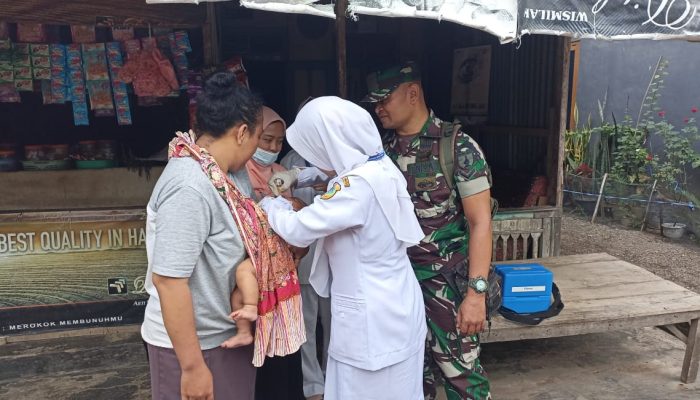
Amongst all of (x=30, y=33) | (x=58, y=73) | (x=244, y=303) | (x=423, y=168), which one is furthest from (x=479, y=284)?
(x=30, y=33)

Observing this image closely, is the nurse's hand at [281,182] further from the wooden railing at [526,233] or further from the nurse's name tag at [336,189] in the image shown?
the wooden railing at [526,233]

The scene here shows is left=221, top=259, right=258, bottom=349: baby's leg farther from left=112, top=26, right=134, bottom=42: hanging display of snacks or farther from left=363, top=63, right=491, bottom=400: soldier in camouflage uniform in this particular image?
left=112, top=26, right=134, bottom=42: hanging display of snacks

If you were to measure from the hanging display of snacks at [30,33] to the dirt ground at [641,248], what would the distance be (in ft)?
18.4

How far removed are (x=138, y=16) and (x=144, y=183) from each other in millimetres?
1236

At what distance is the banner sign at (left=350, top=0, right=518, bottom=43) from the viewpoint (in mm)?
2369

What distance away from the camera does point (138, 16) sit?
3.67 m

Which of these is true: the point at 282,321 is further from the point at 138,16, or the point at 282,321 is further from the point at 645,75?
the point at 645,75

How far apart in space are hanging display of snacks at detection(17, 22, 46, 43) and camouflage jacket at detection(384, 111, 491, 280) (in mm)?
2941

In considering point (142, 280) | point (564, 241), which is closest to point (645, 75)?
point (564, 241)

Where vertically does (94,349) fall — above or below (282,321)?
below

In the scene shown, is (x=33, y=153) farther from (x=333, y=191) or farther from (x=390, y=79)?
(x=333, y=191)

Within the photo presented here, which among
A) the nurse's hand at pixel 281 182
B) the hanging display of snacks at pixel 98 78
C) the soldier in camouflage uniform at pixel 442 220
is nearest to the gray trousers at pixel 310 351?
the soldier in camouflage uniform at pixel 442 220

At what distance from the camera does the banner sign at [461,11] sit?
2.37 meters

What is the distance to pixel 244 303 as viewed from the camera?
1694mm
